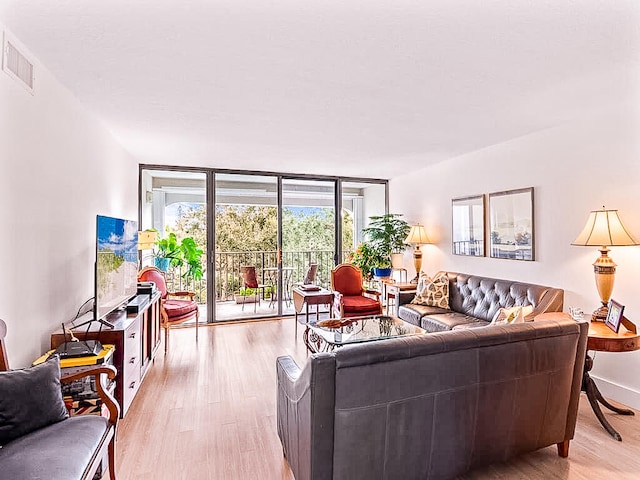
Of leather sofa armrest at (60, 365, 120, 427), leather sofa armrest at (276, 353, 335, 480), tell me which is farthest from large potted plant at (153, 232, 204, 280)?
leather sofa armrest at (276, 353, 335, 480)

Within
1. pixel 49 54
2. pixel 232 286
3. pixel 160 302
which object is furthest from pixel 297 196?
pixel 49 54

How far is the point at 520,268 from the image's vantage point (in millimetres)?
3949

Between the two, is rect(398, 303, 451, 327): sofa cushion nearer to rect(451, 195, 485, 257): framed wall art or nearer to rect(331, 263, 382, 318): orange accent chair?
rect(331, 263, 382, 318): orange accent chair

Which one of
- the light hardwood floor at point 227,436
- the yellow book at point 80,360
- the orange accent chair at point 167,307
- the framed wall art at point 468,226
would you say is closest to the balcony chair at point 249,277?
the orange accent chair at point 167,307

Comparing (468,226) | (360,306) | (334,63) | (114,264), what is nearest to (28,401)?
(114,264)

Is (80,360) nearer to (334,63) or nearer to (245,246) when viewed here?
(334,63)

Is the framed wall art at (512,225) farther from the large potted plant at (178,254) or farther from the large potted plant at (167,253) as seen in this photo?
the large potted plant at (167,253)

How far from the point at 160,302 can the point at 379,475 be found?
3.15 metres

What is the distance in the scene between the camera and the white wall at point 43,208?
201 cm

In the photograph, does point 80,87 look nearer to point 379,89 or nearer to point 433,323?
point 379,89

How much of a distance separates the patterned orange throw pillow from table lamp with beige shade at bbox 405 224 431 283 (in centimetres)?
79

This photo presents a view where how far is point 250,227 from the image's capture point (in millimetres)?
5828

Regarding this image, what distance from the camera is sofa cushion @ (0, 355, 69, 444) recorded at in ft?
5.07

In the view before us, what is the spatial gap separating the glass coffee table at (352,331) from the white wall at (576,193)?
1.45 m
